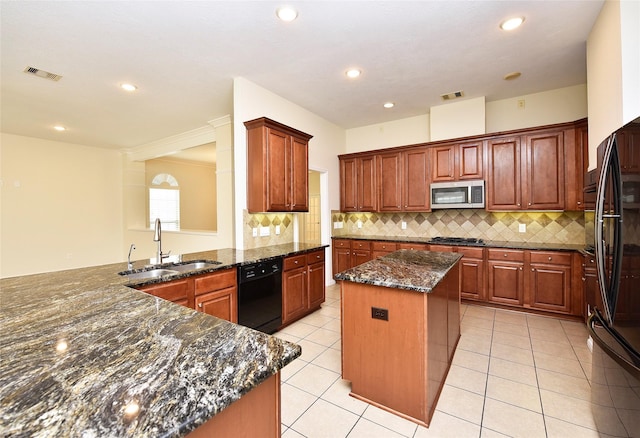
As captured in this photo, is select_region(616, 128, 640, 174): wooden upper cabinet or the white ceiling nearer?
select_region(616, 128, 640, 174): wooden upper cabinet

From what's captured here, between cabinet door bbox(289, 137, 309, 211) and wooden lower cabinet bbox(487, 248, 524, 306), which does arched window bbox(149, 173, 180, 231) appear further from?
wooden lower cabinet bbox(487, 248, 524, 306)

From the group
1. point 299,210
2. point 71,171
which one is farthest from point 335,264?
point 71,171

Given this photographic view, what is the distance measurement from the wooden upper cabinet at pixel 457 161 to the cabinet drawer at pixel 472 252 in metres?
1.07

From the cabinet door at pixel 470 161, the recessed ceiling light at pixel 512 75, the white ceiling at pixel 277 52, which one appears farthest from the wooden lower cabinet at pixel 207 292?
the recessed ceiling light at pixel 512 75

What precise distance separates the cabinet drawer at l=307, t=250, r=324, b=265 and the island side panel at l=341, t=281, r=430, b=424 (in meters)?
1.64

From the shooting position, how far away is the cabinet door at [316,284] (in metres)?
3.74

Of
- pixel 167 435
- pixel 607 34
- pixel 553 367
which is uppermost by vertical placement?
pixel 607 34

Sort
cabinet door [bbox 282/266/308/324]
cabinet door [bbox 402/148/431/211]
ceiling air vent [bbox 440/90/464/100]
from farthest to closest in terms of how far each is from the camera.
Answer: cabinet door [bbox 402/148/431/211], ceiling air vent [bbox 440/90/464/100], cabinet door [bbox 282/266/308/324]

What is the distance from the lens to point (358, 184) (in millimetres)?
5277

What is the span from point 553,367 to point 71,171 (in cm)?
870

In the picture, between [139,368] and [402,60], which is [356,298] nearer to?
[139,368]

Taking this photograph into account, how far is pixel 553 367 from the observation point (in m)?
2.45

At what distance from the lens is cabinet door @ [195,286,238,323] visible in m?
2.49

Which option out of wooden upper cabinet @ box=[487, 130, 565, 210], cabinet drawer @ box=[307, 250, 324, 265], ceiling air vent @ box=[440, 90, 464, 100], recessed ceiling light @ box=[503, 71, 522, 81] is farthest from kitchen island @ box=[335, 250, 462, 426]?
ceiling air vent @ box=[440, 90, 464, 100]
